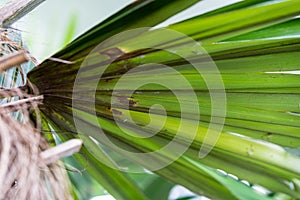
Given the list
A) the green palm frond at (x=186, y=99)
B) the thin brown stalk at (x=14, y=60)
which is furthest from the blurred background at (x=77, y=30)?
the thin brown stalk at (x=14, y=60)

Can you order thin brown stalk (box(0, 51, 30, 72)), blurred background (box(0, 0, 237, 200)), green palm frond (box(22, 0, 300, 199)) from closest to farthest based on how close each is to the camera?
thin brown stalk (box(0, 51, 30, 72))
green palm frond (box(22, 0, 300, 199))
blurred background (box(0, 0, 237, 200))

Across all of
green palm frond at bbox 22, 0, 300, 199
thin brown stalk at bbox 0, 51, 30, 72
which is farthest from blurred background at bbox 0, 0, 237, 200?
thin brown stalk at bbox 0, 51, 30, 72

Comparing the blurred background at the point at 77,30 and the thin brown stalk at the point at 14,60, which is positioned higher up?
the thin brown stalk at the point at 14,60

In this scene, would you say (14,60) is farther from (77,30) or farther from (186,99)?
(77,30)

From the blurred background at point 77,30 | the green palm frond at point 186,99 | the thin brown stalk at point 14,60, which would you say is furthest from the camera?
the blurred background at point 77,30

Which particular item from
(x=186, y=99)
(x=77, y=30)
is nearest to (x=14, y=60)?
(x=186, y=99)

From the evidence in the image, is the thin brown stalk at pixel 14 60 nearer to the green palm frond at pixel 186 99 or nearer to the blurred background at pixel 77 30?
the green palm frond at pixel 186 99

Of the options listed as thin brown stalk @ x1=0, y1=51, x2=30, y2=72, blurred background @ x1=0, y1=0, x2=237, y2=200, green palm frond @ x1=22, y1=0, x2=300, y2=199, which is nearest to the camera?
thin brown stalk @ x1=0, y1=51, x2=30, y2=72

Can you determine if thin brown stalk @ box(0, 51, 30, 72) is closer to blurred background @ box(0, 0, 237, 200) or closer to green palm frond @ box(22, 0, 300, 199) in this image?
green palm frond @ box(22, 0, 300, 199)
